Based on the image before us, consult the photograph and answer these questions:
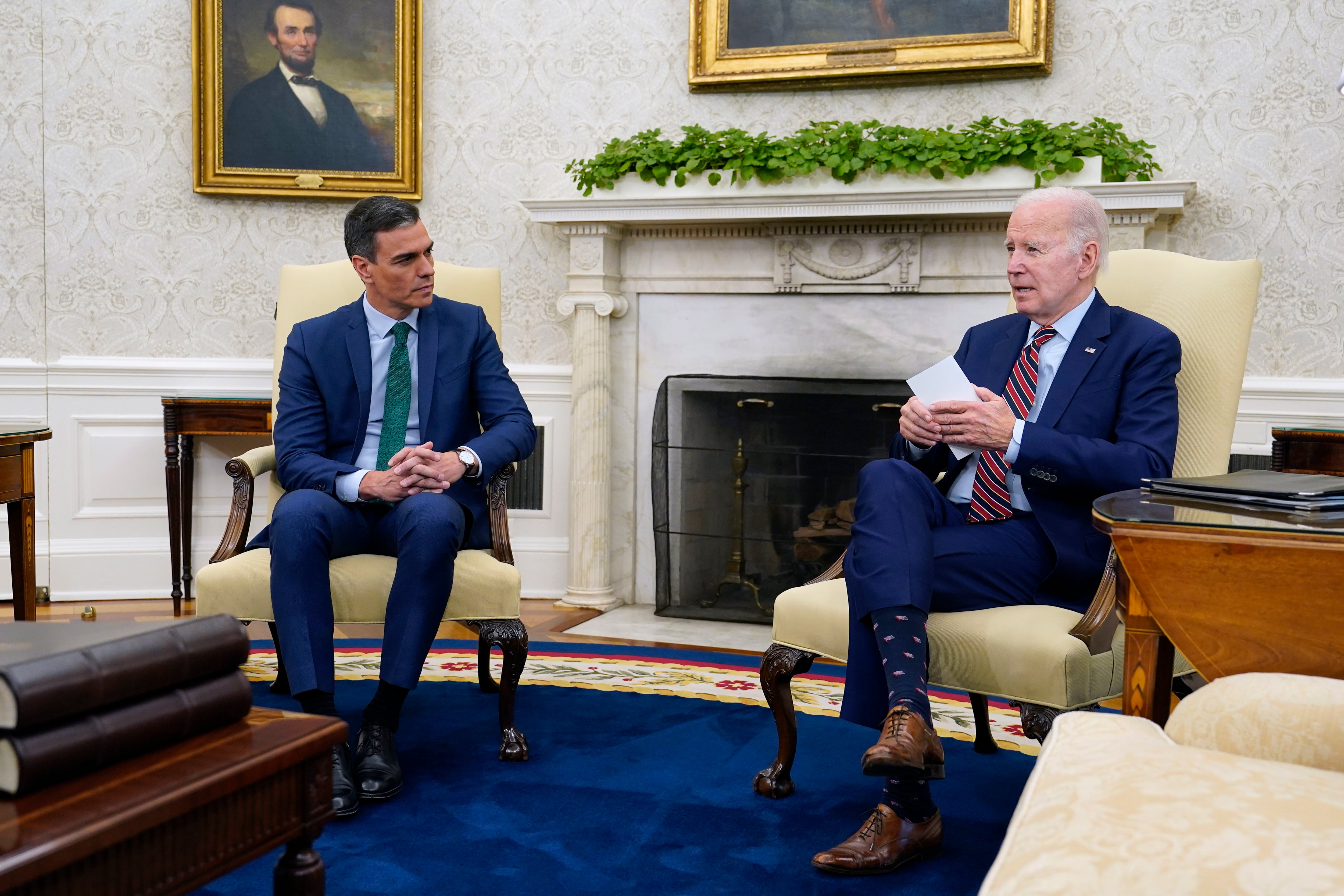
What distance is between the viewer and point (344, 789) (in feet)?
7.45

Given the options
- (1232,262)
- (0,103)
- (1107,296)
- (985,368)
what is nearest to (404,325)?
(985,368)

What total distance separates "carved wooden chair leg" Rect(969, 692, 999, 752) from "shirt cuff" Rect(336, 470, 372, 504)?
1527mm

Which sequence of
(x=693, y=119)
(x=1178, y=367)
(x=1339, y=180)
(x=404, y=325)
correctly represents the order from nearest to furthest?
(x=1178, y=367)
(x=404, y=325)
(x=1339, y=180)
(x=693, y=119)

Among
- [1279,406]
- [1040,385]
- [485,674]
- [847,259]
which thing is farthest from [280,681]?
[1279,406]

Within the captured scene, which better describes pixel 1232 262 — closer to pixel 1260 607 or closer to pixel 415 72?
pixel 1260 607

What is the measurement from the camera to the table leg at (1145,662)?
174 cm

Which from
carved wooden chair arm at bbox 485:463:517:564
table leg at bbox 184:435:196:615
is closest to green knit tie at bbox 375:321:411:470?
carved wooden chair arm at bbox 485:463:517:564

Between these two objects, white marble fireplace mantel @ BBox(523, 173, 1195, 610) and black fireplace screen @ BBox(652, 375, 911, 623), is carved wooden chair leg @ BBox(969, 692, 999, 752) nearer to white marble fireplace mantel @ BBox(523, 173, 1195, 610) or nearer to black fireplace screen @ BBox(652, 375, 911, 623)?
black fireplace screen @ BBox(652, 375, 911, 623)

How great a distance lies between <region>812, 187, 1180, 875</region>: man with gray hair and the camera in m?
2.05

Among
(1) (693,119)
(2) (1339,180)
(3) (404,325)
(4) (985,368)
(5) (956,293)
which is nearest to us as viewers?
(4) (985,368)

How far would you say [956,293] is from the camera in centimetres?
406

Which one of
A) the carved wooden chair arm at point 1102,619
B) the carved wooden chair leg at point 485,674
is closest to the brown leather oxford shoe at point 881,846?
the carved wooden chair arm at point 1102,619

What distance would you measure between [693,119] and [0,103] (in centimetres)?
277

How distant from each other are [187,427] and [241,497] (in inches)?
62.8
